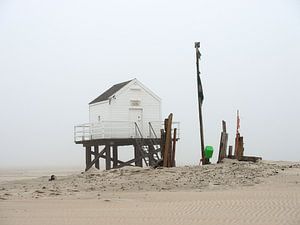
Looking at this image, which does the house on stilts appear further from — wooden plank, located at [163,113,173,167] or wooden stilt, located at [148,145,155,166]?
wooden plank, located at [163,113,173,167]

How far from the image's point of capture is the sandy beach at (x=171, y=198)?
10188mm

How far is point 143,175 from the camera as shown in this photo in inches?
775

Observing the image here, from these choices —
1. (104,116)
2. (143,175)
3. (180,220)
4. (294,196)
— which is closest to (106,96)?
(104,116)

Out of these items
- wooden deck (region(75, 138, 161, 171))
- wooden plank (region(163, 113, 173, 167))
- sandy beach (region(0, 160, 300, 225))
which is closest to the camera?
sandy beach (region(0, 160, 300, 225))

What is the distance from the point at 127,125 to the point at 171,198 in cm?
1958

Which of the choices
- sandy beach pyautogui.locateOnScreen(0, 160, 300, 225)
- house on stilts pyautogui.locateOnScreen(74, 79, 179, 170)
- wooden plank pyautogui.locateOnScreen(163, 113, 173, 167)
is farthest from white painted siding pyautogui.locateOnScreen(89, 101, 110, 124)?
wooden plank pyautogui.locateOnScreen(163, 113, 173, 167)

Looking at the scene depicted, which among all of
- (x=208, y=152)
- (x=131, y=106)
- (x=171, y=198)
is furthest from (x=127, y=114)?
(x=171, y=198)

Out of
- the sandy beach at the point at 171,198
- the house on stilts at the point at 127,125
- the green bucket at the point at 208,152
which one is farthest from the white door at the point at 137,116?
the sandy beach at the point at 171,198

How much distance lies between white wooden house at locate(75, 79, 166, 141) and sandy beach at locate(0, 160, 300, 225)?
10923 millimetres

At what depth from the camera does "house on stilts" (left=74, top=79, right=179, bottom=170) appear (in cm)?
3269

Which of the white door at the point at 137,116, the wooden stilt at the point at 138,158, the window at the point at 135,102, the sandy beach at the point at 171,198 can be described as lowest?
the sandy beach at the point at 171,198

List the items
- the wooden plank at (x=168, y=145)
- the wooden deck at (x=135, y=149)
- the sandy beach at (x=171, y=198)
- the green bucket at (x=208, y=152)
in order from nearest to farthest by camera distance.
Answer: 1. the sandy beach at (x=171, y=198)
2. the wooden plank at (x=168, y=145)
3. the green bucket at (x=208, y=152)
4. the wooden deck at (x=135, y=149)

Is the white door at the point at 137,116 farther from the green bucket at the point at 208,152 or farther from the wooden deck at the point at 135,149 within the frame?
the green bucket at the point at 208,152

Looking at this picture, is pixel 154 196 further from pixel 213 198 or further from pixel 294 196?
pixel 294 196
